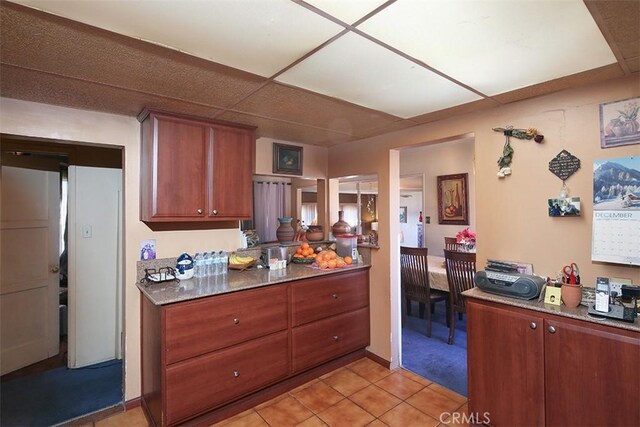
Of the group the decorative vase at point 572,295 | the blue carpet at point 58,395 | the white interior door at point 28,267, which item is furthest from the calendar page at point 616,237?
the white interior door at point 28,267

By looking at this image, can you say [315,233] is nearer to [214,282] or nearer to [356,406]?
[214,282]

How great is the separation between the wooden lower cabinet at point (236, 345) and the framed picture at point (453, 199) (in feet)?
8.48

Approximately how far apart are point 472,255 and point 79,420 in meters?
3.42

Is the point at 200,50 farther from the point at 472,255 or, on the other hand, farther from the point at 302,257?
the point at 472,255

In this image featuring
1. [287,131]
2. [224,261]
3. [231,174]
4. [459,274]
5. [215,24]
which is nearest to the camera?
[215,24]

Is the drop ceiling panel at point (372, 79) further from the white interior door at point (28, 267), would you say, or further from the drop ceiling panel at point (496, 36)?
the white interior door at point (28, 267)

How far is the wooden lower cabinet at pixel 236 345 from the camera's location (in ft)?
6.49

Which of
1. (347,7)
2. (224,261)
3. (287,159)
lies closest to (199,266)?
(224,261)

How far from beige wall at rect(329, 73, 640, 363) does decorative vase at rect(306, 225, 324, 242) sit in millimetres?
1348

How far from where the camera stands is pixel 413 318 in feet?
13.8

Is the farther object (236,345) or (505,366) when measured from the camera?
(236,345)

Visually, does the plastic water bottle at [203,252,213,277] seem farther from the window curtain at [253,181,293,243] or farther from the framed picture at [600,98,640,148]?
the framed picture at [600,98,640,148]

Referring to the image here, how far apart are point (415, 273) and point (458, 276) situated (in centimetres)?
52

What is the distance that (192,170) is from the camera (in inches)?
93.5
